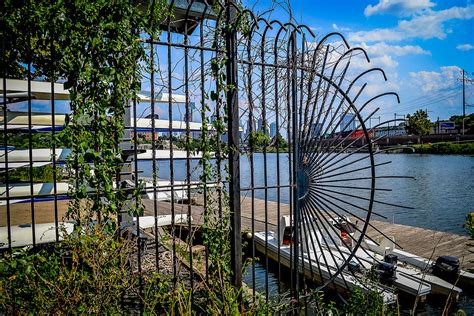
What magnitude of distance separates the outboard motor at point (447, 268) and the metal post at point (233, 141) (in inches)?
307

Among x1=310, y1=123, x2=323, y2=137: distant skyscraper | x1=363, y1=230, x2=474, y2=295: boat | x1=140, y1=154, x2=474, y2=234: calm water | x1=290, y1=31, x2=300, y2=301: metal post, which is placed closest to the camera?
x1=290, y1=31, x2=300, y2=301: metal post

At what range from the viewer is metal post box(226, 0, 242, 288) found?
8.85ft

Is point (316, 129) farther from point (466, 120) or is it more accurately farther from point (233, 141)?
point (466, 120)

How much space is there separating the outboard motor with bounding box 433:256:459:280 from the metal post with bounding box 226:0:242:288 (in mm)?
7801

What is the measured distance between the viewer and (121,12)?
2.23 meters

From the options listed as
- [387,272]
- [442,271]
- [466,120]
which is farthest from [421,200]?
[466,120]

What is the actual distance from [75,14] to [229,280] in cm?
210

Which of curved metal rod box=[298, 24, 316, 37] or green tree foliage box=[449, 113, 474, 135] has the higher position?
green tree foliage box=[449, 113, 474, 135]

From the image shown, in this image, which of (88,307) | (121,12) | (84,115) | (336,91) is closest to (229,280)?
(88,307)

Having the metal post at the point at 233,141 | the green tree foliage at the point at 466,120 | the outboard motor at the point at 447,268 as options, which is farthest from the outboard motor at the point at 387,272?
the green tree foliage at the point at 466,120

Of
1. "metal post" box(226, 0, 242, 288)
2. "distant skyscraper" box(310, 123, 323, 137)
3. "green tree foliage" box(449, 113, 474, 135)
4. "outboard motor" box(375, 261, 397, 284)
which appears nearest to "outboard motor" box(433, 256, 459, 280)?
"outboard motor" box(375, 261, 397, 284)

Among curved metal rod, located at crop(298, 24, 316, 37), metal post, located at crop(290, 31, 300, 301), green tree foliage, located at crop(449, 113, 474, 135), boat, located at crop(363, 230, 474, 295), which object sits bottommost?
boat, located at crop(363, 230, 474, 295)

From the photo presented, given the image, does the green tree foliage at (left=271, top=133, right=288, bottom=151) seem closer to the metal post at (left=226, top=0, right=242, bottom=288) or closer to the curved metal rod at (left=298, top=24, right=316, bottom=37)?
the metal post at (left=226, top=0, right=242, bottom=288)

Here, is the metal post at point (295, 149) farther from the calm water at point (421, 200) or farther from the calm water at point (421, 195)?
the calm water at point (421, 195)
